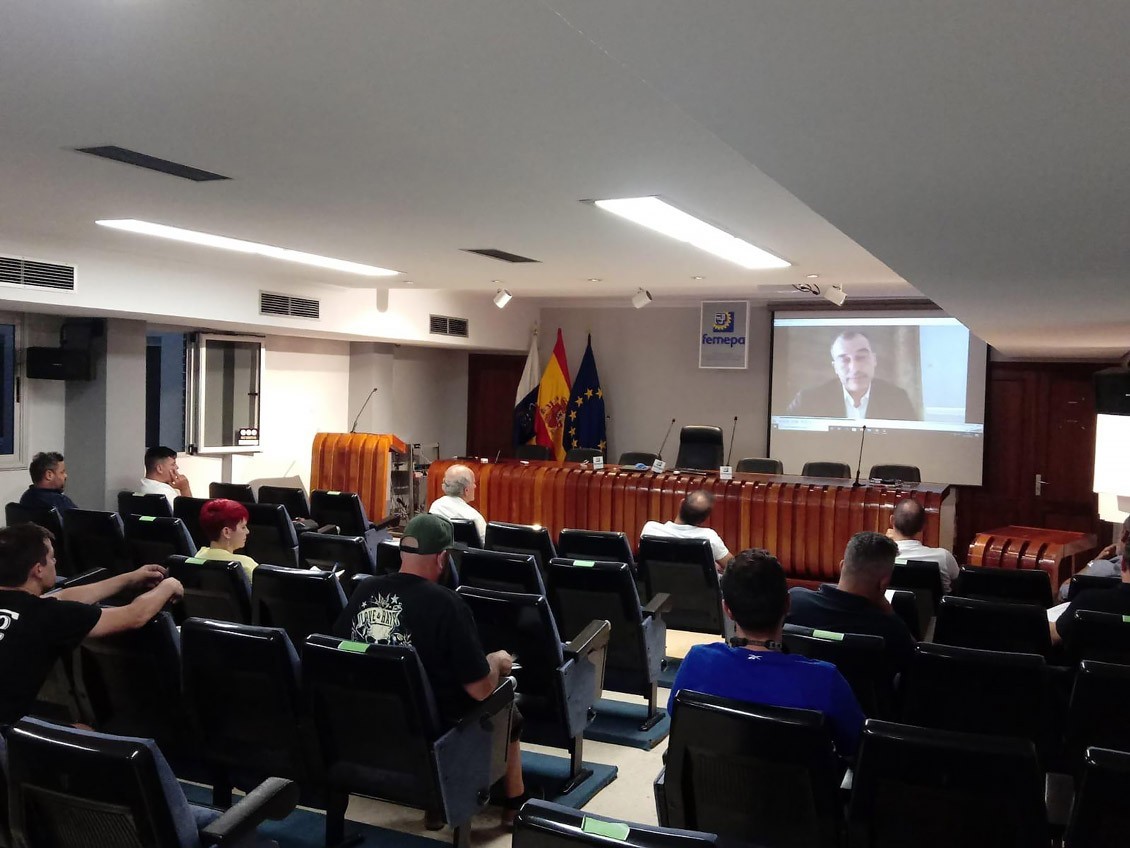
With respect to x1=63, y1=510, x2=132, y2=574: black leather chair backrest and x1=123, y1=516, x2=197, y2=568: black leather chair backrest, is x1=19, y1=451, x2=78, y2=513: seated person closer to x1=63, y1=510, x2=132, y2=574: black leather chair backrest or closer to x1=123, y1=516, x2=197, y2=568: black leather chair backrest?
x1=63, y1=510, x2=132, y2=574: black leather chair backrest

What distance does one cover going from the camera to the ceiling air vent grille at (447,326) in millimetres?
10938

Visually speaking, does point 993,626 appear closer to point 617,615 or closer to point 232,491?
point 617,615

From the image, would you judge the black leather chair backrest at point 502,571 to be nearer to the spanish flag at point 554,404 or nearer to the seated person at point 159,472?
the seated person at point 159,472

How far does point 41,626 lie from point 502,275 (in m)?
5.57

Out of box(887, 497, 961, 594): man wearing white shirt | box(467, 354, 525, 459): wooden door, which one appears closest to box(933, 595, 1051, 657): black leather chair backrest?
box(887, 497, 961, 594): man wearing white shirt

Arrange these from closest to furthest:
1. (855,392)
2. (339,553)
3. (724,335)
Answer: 1. (339,553)
2. (855,392)
3. (724,335)

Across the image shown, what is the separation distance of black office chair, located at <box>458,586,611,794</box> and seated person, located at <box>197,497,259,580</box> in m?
1.28

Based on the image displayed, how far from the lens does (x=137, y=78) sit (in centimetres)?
286

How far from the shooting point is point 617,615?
4.44 m

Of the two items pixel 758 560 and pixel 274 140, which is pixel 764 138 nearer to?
pixel 758 560

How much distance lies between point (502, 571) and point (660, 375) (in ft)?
25.9

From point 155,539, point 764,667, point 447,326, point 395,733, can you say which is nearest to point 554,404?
point 447,326

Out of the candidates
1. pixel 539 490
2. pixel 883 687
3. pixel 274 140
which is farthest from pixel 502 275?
pixel 883 687

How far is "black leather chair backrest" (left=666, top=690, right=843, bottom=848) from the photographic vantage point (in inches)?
90.8
